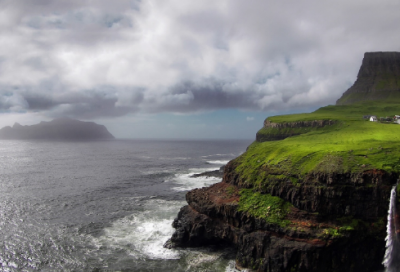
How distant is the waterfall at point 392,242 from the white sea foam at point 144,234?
25603mm

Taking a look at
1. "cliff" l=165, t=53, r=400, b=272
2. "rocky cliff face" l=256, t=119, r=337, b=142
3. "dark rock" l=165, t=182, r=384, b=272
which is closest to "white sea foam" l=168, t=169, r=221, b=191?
"cliff" l=165, t=53, r=400, b=272

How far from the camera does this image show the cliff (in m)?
31.2

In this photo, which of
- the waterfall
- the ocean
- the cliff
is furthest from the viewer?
the ocean

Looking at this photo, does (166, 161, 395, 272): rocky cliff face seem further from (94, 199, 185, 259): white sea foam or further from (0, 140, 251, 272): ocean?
(94, 199, 185, 259): white sea foam

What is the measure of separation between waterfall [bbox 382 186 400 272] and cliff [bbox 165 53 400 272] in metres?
0.54

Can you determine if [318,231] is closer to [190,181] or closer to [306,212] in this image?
[306,212]

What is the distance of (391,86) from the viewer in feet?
622

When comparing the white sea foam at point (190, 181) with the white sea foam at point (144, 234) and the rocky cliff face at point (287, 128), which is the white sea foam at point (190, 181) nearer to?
the white sea foam at point (144, 234)

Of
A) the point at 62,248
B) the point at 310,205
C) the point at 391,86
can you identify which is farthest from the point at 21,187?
the point at 391,86

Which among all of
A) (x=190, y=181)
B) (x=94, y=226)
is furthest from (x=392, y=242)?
(x=190, y=181)

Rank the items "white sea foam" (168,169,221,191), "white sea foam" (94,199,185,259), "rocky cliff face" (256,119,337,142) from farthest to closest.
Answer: "rocky cliff face" (256,119,337,142), "white sea foam" (168,169,221,191), "white sea foam" (94,199,185,259)

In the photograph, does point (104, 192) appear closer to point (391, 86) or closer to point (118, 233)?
point (118, 233)

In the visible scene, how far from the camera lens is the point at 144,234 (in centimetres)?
4550

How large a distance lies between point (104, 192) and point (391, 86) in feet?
666
